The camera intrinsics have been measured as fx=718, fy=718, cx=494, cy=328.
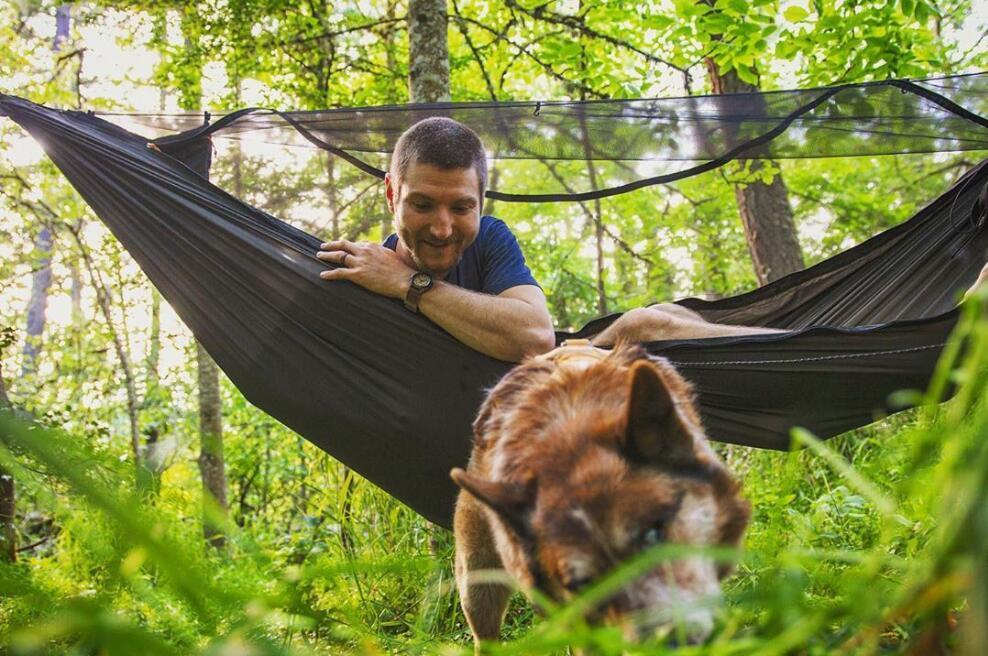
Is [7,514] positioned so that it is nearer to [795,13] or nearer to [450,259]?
[450,259]

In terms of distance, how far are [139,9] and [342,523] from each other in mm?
4018

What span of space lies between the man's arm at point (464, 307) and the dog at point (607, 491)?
66 centimetres

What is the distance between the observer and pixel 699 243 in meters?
7.09

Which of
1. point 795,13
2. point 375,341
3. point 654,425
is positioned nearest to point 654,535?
point 654,425

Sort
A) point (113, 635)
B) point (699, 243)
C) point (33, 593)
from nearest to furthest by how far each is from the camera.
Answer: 1. point (113, 635)
2. point (33, 593)
3. point (699, 243)

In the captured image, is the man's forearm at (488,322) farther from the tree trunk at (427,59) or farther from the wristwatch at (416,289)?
the tree trunk at (427,59)

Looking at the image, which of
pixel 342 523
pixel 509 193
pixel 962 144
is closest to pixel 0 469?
pixel 342 523

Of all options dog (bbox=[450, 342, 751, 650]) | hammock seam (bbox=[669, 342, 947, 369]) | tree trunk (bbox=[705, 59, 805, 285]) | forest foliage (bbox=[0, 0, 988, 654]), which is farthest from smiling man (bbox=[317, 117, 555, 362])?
tree trunk (bbox=[705, 59, 805, 285])

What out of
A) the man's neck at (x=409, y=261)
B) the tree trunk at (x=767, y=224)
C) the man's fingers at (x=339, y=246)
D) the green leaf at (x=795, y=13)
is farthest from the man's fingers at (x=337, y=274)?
the tree trunk at (x=767, y=224)

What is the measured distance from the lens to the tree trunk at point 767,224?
529cm

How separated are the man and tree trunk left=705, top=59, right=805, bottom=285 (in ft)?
9.22

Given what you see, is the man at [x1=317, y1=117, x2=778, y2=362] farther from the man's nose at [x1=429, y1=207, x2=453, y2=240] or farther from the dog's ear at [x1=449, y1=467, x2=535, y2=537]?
the dog's ear at [x1=449, y1=467, x2=535, y2=537]

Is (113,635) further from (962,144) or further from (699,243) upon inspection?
(699,243)

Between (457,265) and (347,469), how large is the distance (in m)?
1.38
